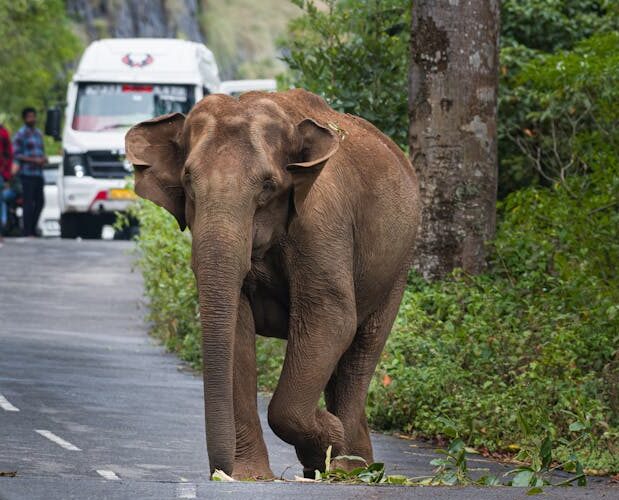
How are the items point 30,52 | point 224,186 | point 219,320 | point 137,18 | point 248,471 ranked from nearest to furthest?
1. point 219,320
2. point 224,186
3. point 248,471
4. point 30,52
5. point 137,18

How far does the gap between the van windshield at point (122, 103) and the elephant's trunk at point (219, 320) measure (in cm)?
2548

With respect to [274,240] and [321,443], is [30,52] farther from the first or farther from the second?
[274,240]

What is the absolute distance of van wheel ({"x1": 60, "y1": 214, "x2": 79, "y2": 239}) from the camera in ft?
120

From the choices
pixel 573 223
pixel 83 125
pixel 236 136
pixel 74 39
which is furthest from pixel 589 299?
pixel 74 39

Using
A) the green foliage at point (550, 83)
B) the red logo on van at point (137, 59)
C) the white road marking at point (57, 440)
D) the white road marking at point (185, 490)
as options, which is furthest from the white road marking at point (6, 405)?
the red logo on van at point (137, 59)

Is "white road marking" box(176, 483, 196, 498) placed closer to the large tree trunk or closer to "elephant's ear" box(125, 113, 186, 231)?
"elephant's ear" box(125, 113, 186, 231)

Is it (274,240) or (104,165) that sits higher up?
(274,240)

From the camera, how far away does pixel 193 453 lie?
12.3m

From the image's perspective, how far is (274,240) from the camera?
9.43 m

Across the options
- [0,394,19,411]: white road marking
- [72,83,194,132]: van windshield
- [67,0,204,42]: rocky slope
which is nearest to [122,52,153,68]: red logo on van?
[72,83,194,132]: van windshield

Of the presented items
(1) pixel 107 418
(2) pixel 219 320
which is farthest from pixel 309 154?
(1) pixel 107 418

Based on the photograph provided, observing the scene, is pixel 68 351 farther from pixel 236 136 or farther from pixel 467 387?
pixel 236 136

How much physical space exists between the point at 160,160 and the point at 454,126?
24.5ft

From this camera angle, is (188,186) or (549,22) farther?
(549,22)
